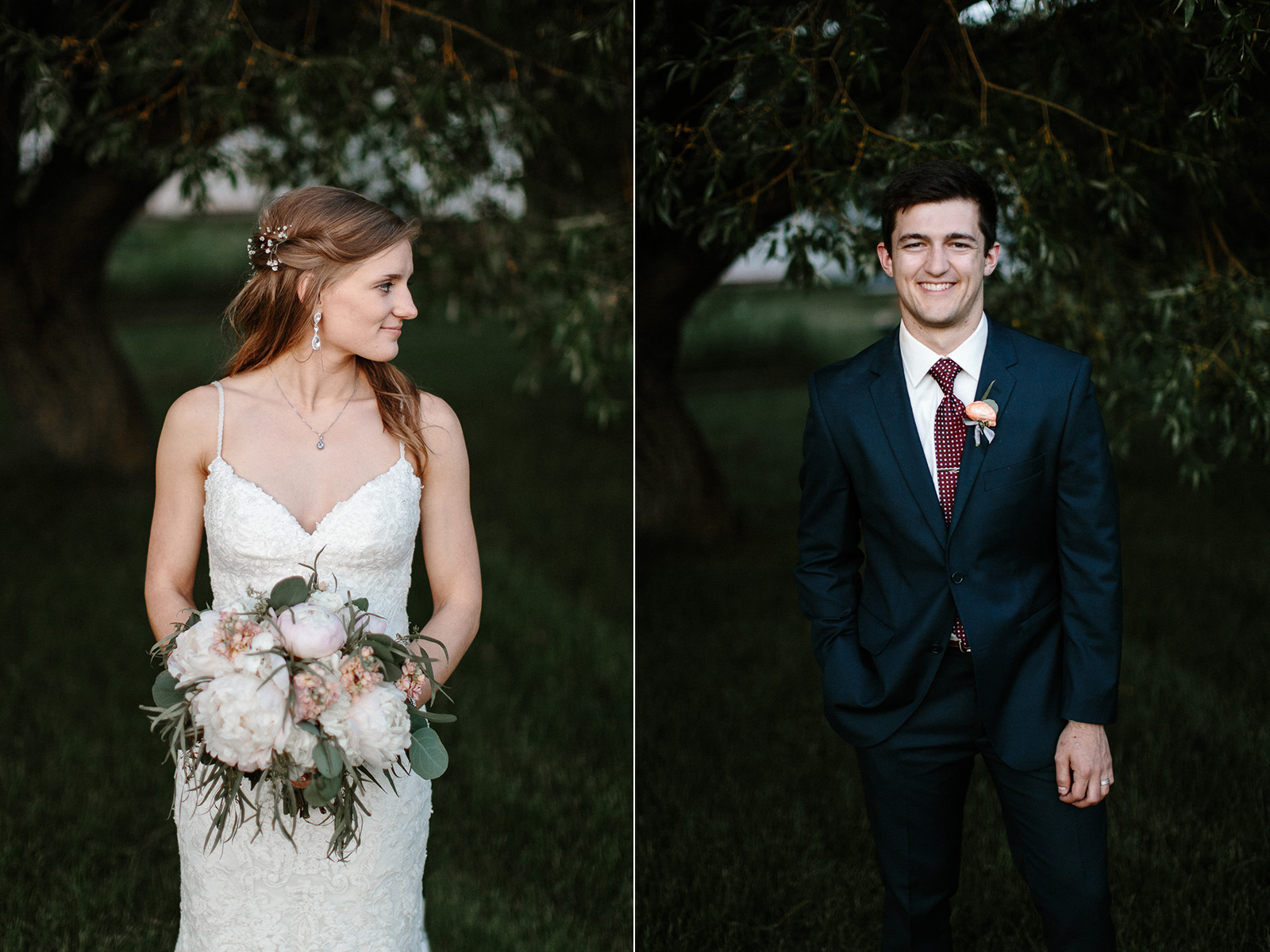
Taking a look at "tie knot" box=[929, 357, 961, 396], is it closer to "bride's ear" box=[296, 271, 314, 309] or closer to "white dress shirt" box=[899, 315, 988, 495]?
"white dress shirt" box=[899, 315, 988, 495]

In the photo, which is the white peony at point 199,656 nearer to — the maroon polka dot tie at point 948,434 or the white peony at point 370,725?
the white peony at point 370,725

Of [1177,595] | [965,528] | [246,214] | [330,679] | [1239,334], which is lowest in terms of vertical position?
[1177,595]

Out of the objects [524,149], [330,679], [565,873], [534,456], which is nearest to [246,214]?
[534,456]

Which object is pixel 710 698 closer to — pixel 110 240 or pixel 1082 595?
pixel 1082 595

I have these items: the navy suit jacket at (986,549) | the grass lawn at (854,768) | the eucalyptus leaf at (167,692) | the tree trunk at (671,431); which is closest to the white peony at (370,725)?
the eucalyptus leaf at (167,692)

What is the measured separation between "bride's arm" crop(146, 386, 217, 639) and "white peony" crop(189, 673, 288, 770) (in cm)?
50

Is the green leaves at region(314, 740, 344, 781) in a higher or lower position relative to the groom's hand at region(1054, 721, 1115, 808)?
higher

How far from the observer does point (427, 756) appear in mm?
2113

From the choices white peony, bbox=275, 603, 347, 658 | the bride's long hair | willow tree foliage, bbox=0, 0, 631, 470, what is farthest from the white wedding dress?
willow tree foliage, bbox=0, 0, 631, 470

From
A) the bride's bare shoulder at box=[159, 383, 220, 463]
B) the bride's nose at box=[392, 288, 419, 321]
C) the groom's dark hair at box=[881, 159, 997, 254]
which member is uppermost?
the groom's dark hair at box=[881, 159, 997, 254]

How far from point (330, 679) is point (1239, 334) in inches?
124

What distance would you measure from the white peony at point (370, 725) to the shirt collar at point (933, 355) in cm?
118

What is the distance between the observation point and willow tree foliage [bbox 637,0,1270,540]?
3312 millimetres

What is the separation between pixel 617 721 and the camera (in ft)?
16.7
